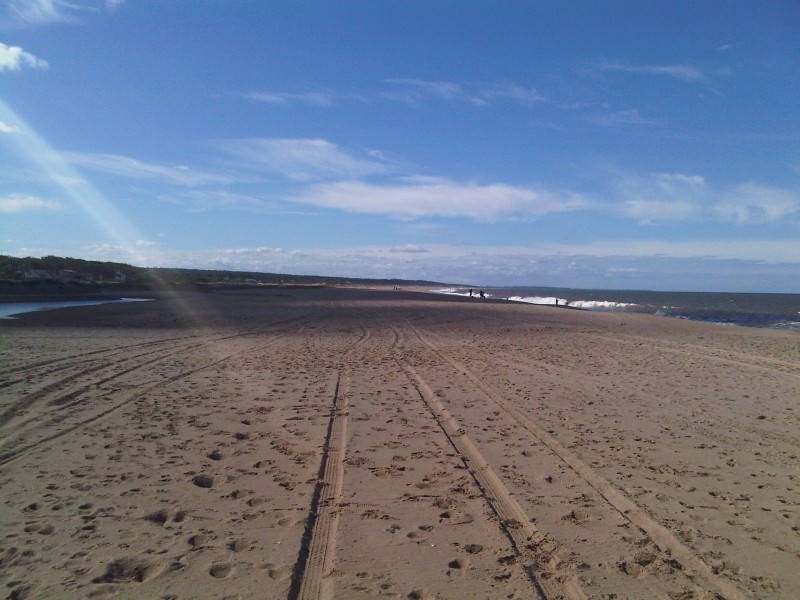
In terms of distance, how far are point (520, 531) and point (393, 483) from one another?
1.43m

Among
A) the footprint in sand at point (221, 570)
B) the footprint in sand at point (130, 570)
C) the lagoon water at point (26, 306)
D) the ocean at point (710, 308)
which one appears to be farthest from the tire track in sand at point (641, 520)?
the ocean at point (710, 308)

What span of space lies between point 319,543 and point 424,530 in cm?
86

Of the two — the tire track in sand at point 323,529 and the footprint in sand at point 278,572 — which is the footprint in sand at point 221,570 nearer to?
the footprint in sand at point 278,572

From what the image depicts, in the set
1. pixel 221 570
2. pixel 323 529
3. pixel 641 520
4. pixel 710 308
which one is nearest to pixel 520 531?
pixel 641 520

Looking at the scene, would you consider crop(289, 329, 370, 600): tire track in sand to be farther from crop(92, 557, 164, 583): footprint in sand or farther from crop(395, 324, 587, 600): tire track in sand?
crop(395, 324, 587, 600): tire track in sand

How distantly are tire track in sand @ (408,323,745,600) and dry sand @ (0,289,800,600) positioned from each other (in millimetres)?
21

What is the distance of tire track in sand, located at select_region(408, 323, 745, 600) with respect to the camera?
3516mm

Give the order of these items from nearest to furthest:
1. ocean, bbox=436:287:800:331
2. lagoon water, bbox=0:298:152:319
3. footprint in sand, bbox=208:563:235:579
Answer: footprint in sand, bbox=208:563:235:579
lagoon water, bbox=0:298:152:319
ocean, bbox=436:287:800:331

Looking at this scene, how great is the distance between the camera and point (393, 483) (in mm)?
5141

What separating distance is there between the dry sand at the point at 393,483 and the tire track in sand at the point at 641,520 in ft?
0.07

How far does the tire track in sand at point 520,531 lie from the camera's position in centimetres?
343

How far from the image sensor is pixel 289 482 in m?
5.10

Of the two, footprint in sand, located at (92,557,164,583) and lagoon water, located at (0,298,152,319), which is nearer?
footprint in sand, located at (92,557,164,583)

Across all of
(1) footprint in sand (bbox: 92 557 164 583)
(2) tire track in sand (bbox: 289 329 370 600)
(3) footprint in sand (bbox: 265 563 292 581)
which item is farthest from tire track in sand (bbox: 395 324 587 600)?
(1) footprint in sand (bbox: 92 557 164 583)
